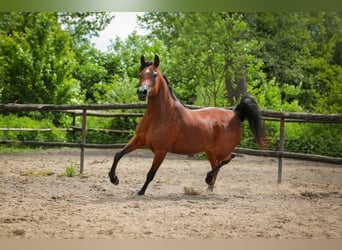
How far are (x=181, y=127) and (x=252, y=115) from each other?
59 cm

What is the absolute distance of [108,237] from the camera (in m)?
3.91

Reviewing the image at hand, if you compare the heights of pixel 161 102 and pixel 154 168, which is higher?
pixel 161 102

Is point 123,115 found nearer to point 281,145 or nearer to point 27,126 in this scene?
point 27,126

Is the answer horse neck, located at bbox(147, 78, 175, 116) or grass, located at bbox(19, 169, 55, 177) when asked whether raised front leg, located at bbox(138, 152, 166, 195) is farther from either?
grass, located at bbox(19, 169, 55, 177)

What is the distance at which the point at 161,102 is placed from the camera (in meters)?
4.40

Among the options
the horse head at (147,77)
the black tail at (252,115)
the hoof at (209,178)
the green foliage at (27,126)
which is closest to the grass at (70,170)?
the green foliage at (27,126)

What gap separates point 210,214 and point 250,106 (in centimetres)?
100

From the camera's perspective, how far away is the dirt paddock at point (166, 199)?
12.9 feet

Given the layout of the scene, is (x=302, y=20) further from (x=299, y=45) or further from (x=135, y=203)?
(x=135, y=203)

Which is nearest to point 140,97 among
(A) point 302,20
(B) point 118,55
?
(B) point 118,55

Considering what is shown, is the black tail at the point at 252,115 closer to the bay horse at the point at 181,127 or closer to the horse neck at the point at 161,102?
the bay horse at the point at 181,127

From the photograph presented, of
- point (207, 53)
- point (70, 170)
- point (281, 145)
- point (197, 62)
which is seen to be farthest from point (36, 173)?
point (281, 145)

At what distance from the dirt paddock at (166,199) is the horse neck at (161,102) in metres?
0.34

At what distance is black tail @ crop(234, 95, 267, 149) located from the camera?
15.1 ft
